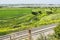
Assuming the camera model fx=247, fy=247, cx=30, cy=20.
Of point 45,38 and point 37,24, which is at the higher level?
point 45,38

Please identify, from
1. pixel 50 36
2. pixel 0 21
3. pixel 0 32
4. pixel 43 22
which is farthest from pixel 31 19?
pixel 50 36

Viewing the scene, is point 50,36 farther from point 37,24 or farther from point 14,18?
point 14,18

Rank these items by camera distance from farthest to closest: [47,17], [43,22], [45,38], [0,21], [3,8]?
[3,8]
[47,17]
[43,22]
[0,21]
[45,38]

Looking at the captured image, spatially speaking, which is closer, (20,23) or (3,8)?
(20,23)

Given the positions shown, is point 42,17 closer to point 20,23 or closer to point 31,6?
point 20,23

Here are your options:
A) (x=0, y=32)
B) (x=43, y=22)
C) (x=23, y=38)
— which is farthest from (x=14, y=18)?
(x=23, y=38)

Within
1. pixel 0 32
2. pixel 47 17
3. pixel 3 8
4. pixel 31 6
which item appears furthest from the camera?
pixel 31 6

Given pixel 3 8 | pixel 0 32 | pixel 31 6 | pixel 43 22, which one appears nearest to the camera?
pixel 0 32

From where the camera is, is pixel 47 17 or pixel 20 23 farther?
pixel 47 17

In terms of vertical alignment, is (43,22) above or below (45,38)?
below
